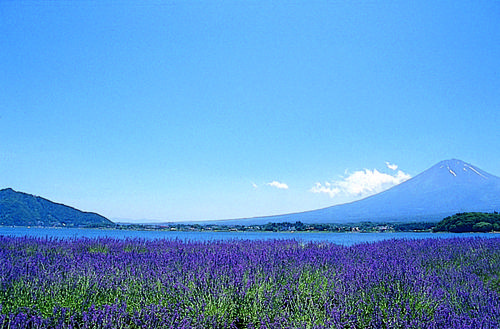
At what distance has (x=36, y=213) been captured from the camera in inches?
2569

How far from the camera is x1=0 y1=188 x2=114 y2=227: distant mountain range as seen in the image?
62.8 meters

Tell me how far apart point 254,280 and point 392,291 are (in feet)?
4.31

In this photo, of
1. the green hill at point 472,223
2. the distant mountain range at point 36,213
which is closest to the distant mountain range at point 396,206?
the distant mountain range at point 36,213

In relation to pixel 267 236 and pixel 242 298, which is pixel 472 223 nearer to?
pixel 267 236

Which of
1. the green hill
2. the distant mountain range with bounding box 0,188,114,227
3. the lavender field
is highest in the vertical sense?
the distant mountain range with bounding box 0,188,114,227

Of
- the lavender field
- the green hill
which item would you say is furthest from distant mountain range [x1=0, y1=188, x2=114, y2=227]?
Result: the lavender field

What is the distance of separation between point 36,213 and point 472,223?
230 feet

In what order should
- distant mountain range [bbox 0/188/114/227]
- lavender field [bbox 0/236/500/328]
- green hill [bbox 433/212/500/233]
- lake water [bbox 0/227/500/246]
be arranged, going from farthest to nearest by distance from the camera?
distant mountain range [bbox 0/188/114/227], green hill [bbox 433/212/500/233], lake water [bbox 0/227/500/246], lavender field [bbox 0/236/500/328]

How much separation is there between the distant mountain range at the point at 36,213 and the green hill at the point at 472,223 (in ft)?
190

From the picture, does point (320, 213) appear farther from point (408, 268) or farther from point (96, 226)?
point (408, 268)

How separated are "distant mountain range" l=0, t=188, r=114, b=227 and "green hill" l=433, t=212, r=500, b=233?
58.0 m

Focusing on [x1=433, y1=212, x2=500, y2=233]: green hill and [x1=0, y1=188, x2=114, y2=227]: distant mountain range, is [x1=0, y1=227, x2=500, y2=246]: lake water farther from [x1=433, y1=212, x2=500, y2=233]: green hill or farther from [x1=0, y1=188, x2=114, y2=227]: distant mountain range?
[x1=0, y1=188, x2=114, y2=227]: distant mountain range

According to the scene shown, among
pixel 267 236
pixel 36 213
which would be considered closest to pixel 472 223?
pixel 267 236

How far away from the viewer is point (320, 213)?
117m
